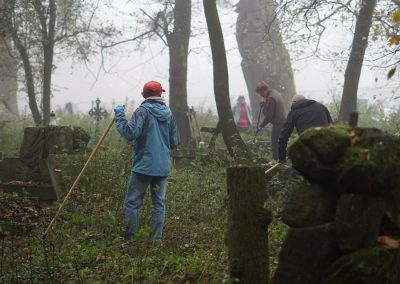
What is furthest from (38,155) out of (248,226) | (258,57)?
(258,57)

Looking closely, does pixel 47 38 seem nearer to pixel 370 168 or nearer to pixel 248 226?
pixel 248 226

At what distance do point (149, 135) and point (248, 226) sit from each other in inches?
103

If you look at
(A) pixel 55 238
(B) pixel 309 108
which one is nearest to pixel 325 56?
(B) pixel 309 108

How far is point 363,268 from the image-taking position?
3.88m

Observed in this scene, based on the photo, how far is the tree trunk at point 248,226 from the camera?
14.1 ft

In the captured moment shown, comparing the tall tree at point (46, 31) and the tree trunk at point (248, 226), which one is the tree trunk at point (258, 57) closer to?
the tall tree at point (46, 31)

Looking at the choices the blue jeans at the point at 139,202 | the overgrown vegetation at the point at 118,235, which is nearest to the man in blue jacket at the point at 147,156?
the blue jeans at the point at 139,202

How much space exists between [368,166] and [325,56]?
1290cm

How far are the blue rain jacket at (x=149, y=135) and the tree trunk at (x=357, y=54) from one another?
25.7ft

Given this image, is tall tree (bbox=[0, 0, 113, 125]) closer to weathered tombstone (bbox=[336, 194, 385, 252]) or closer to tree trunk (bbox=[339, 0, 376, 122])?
tree trunk (bbox=[339, 0, 376, 122])

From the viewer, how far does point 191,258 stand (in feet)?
18.4

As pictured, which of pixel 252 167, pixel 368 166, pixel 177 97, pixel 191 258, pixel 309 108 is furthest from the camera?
pixel 177 97

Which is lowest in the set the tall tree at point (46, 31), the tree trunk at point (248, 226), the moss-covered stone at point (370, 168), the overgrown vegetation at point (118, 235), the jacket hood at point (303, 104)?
the overgrown vegetation at point (118, 235)

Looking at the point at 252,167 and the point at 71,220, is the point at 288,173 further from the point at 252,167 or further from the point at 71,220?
the point at 252,167
